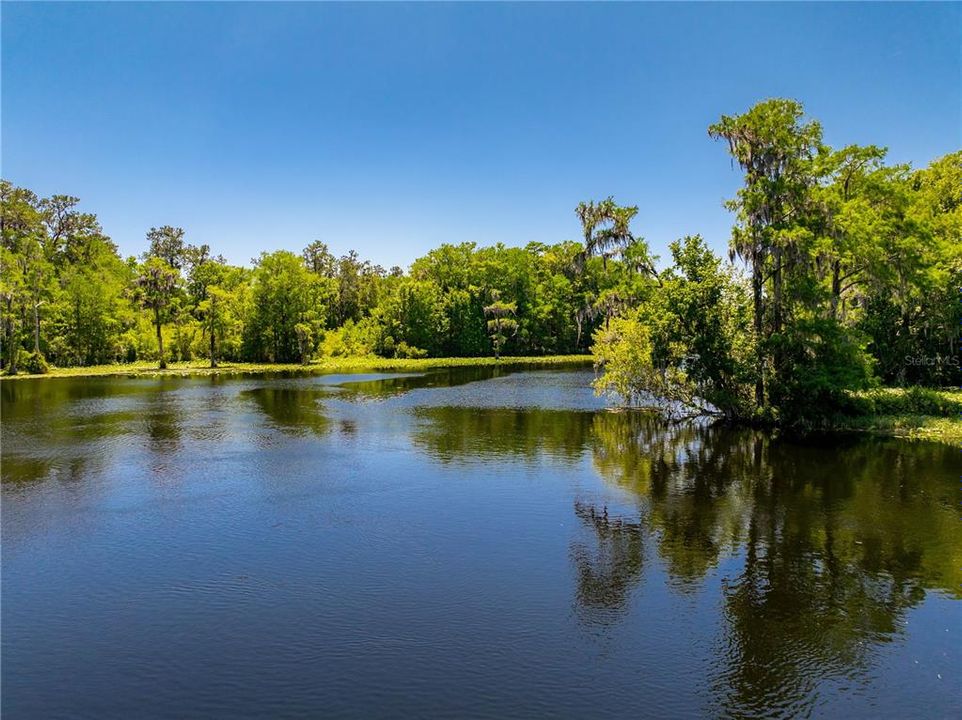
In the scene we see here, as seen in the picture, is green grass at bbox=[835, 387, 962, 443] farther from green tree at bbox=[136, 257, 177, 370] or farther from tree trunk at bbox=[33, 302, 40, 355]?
tree trunk at bbox=[33, 302, 40, 355]

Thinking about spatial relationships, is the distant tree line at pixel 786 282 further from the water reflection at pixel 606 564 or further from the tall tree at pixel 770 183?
the water reflection at pixel 606 564

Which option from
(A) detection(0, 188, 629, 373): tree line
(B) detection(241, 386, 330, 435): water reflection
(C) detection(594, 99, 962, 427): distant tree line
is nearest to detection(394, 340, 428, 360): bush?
(A) detection(0, 188, 629, 373): tree line

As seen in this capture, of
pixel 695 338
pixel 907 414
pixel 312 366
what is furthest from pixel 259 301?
pixel 907 414

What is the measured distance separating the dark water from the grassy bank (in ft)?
150

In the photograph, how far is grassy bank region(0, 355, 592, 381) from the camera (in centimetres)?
7312

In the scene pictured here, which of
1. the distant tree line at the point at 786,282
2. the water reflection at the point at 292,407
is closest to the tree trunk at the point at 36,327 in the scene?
the water reflection at the point at 292,407

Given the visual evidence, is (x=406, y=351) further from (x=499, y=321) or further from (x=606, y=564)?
(x=606, y=564)

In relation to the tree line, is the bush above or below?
below

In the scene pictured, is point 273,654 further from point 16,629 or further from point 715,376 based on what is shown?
point 715,376

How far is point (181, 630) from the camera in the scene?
1318 cm

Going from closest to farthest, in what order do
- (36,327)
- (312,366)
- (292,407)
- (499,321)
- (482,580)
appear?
1. (482,580)
2. (292,407)
3. (36,327)
4. (312,366)
5. (499,321)

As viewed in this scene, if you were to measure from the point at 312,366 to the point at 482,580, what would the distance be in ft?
244

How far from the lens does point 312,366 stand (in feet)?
282

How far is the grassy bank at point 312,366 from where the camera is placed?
7312cm
